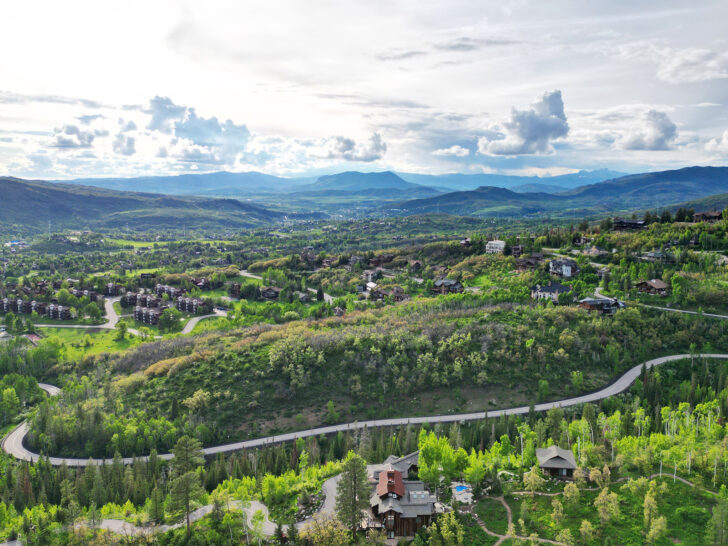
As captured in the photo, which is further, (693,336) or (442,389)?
(693,336)

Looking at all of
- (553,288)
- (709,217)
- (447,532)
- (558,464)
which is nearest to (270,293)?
(553,288)

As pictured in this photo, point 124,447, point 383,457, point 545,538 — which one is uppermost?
point 545,538

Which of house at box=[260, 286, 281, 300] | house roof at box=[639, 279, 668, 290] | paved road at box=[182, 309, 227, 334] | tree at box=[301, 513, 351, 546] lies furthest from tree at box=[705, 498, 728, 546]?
house at box=[260, 286, 281, 300]

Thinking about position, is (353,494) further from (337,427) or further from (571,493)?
(337,427)

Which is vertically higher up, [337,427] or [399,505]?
[399,505]

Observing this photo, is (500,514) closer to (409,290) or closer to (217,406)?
(217,406)

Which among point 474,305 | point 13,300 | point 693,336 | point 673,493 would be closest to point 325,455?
point 673,493

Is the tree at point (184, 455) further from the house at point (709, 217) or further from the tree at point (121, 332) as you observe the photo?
the house at point (709, 217)
